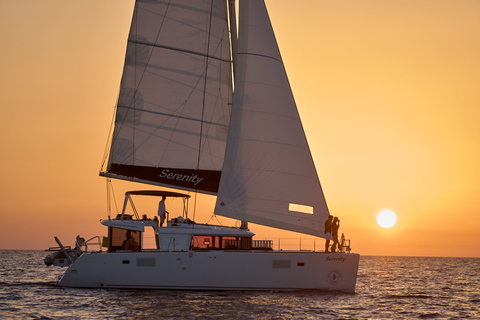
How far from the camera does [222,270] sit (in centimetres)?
2628

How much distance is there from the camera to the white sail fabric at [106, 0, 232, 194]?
2861cm

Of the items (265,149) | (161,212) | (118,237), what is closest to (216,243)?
(161,212)

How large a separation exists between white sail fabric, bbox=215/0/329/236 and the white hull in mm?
1306

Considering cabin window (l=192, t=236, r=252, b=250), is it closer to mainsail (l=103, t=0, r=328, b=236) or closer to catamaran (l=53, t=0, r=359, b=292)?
catamaran (l=53, t=0, r=359, b=292)

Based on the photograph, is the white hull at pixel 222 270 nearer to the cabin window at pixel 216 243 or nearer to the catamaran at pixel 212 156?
the catamaran at pixel 212 156

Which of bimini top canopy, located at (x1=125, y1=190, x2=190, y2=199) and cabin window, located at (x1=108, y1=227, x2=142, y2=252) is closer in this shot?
cabin window, located at (x1=108, y1=227, x2=142, y2=252)

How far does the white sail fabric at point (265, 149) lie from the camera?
87.9 feet

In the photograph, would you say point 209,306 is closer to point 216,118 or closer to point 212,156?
point 212,156

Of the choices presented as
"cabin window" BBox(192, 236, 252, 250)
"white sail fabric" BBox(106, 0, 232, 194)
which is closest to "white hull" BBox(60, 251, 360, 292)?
"cabin window" BBox(192, 236, 252, 250)

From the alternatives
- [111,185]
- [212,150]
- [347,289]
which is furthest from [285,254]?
[111,185]

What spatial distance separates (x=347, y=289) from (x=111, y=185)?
34.4 ft

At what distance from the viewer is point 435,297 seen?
110 ft

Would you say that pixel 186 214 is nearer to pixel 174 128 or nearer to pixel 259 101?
pixel 174 128

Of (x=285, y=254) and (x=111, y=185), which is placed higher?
(x=111, y=185)
